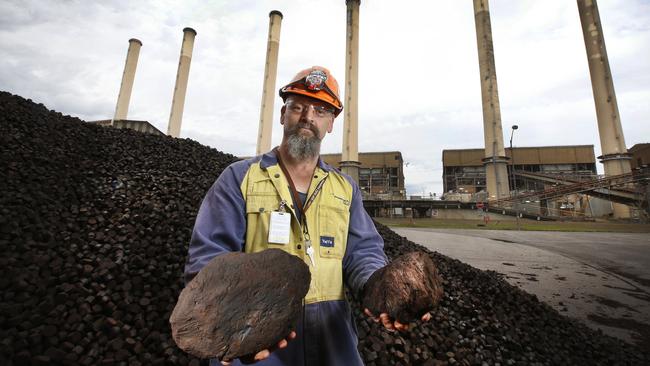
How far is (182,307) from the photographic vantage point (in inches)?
34.8

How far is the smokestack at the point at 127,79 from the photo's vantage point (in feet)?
81.4

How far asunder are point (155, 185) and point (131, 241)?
67.8 inches

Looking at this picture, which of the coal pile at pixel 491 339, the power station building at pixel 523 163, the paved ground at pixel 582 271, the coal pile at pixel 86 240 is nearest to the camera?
the coal pile at pixel 86 240

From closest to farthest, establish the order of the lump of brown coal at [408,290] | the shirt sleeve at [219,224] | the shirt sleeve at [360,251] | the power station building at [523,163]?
the lump of brown coal at [408,290]
the shirt sleeve at [219,224]
the shirt sleeve at [360,251]
the power station building at [523,163]

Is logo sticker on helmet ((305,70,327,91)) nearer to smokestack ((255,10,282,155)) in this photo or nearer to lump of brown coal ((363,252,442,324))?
lump of brown coal ((363,252,442,324))

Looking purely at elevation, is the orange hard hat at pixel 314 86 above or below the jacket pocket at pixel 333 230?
above

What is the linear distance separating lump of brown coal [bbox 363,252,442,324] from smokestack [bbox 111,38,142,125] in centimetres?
3051

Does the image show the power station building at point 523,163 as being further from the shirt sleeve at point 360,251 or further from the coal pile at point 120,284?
the shirt sleeve at point 360,251

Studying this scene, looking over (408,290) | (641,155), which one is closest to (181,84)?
(408,290)

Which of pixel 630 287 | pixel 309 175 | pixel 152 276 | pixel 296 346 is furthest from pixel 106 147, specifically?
pixel 630 287

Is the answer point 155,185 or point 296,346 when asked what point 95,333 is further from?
point 155,185

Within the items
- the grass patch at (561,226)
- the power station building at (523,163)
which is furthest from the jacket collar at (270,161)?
the power station building at (523,163)

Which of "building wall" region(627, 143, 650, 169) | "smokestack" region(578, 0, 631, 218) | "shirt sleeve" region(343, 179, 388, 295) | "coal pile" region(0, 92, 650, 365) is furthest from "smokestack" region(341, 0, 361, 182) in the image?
"building wall" region(627, 143, 650, 169)

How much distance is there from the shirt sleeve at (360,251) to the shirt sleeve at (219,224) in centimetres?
66
